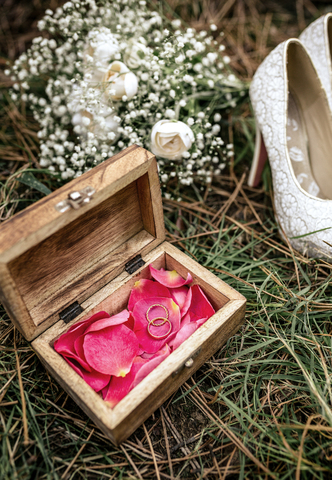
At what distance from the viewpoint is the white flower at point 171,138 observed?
110 centimetres

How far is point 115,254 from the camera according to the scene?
1.04 metres

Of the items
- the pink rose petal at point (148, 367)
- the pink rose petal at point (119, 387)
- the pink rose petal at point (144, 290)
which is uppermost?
the pink rose petal at point (144, 290)

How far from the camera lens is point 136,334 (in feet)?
3.33

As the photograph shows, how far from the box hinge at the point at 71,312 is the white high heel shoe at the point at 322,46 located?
1378mm

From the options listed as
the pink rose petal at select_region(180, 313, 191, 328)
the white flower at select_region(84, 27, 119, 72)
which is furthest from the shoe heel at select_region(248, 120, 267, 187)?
the pink rose petal at select_region(180, 313, 191, 328)

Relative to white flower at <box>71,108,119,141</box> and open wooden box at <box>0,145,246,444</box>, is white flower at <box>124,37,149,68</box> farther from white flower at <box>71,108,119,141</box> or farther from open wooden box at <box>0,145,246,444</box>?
open wooden box at <box>0,145,246,444</box>

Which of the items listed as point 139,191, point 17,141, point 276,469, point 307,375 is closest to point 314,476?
point 276,469

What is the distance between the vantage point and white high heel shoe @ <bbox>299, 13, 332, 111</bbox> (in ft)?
4.82

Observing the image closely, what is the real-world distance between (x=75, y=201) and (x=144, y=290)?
39 centimetres

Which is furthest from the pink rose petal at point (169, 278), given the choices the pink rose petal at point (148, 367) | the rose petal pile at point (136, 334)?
the pink rose petal at point (148, 367)

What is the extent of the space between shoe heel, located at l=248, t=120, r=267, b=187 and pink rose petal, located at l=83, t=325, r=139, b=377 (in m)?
0.89

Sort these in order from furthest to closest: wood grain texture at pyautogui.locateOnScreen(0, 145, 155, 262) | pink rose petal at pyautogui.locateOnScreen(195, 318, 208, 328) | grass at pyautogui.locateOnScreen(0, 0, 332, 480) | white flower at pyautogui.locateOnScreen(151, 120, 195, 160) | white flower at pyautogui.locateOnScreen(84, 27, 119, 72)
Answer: white flower at pyautogui.locateOnScreen(84, 27, 119, 72) → white flower at pyautogui.locateOnScreen(151, 120, 195, 160) → pink rose petal at pyautogui.locateOnScreen(195, 318, 208, 328) → grass at pyautogui.locateOnScreen(0, 0, 332, 480) → wood grain texture at pyautogui.locateOnScreen(0, 145, 155, 262)

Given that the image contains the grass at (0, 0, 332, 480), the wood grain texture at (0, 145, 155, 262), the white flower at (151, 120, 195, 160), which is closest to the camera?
the wood grain texture at (0, 145, 155, 262)

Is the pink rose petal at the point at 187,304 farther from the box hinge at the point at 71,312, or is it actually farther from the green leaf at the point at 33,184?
the green leaf at the point at 33,184
